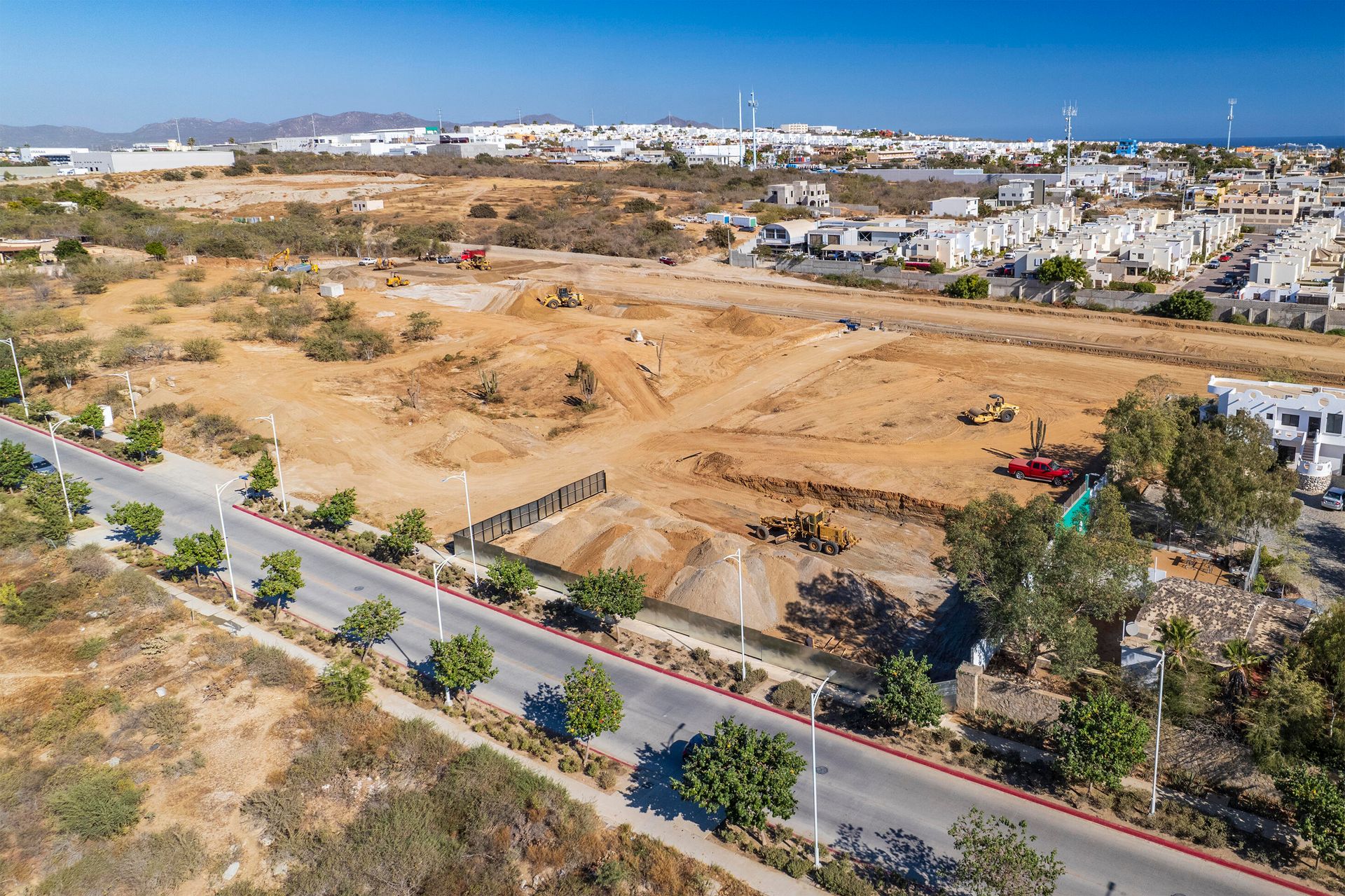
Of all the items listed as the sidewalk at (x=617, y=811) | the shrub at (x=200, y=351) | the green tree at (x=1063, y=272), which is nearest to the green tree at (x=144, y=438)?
the shrub at (x=200, y=351)

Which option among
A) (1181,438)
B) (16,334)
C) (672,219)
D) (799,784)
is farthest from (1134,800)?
(672,219)

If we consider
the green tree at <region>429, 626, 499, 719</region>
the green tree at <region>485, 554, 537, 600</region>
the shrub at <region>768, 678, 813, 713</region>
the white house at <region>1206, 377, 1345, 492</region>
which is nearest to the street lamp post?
the shrub at <region>768, 678, 813, 713</region>

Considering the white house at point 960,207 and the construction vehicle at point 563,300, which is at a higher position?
the white house at point 960,207

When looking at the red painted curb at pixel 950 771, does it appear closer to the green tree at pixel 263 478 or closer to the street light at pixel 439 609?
the street light at pixel 439 609

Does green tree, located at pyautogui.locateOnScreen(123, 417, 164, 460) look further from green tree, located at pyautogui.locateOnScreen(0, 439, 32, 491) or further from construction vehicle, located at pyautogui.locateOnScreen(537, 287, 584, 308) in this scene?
construction vehicle, located at pyautogui.locateOnScreen(537, 287, 584, 308)

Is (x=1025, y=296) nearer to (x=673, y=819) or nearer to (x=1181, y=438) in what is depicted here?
(x=1181, y=438)
